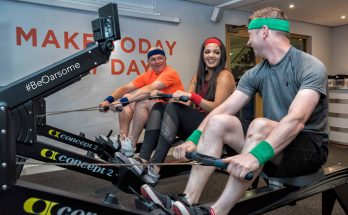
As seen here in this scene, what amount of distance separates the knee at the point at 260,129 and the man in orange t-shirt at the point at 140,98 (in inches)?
49.0

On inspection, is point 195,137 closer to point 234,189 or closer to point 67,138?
point 234,189

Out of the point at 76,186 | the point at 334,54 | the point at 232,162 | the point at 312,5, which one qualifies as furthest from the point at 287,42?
the point at 334,54

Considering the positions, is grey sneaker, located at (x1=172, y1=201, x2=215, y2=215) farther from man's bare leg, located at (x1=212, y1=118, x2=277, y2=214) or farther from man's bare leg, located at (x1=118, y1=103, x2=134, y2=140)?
man's bare leg, located at (x1=118, y1=103, x2=134, y2=140)

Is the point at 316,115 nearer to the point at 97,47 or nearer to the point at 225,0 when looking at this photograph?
the point at 97,47

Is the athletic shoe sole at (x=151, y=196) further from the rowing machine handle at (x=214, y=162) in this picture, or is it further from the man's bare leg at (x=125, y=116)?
the man's bare leg at (x=125, y=116)

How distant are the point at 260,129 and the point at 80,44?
302cm

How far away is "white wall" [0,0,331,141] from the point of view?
3.49m

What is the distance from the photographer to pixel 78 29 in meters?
3.86

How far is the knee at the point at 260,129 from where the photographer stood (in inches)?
57.5

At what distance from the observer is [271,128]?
58.9 inches

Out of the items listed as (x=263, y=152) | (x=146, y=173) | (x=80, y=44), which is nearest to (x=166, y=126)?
(x=146, y=173)

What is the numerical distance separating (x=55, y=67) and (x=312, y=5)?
4554 mm

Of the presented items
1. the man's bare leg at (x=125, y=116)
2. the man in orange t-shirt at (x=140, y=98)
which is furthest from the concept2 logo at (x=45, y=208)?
the man's bare leg at (x=125, y=116)

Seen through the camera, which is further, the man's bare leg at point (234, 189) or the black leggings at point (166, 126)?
the black leggings at point (166, 126)
